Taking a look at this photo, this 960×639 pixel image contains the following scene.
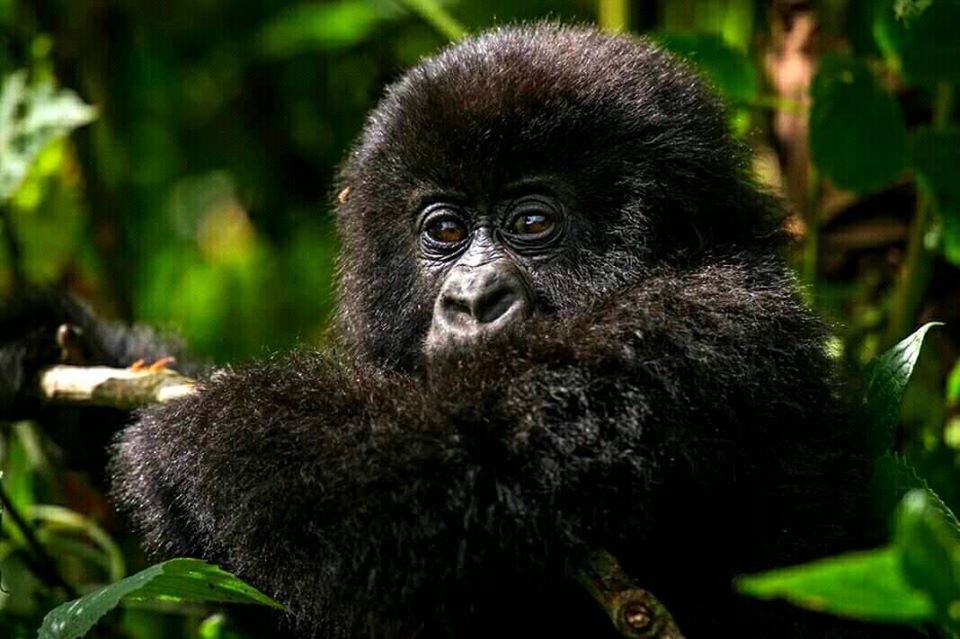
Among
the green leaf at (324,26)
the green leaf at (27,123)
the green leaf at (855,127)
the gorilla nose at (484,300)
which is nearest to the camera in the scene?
the gorilla nose at (484,300)

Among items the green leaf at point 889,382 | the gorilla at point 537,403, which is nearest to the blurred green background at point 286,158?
the green leaf at point 889,382

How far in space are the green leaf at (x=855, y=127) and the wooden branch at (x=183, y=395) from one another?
4.31 feet

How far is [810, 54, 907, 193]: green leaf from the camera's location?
2889mm

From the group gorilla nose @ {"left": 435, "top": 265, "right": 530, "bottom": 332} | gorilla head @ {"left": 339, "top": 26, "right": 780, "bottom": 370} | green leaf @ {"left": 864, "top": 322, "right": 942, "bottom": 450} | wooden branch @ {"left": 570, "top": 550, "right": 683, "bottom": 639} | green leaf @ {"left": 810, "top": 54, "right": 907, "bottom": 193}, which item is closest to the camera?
wooden branch @ {"left": 570, "top": 550, "right": 683, "bottom": 639}

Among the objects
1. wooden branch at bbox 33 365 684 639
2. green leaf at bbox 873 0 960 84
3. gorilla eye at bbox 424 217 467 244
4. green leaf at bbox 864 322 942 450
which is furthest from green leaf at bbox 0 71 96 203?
green leaf at bbox 864 322 942 450

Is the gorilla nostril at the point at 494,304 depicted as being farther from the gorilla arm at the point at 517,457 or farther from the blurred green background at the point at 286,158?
the blurred green background at the point at 286,158

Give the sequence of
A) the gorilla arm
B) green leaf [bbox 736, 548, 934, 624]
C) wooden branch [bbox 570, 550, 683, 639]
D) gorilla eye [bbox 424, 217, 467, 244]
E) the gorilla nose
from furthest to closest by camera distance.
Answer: gorilla eye [bbox 424, 217, 467, 244] < the gorilla nose < the gorilla arm < wooden branch [bbox 570, 550, 683, 639] < green leaf [bbox 736, 548, 934, 624]

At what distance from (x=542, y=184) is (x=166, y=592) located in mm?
1093

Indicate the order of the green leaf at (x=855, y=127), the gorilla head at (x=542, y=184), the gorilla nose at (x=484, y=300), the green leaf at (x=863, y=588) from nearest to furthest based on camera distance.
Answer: the green leaf at (x=863, y=588), the gorilla nose at (x=484, y=300), the gorilla head at (x=542, y=184), the green leaf at (x=855, y=127)

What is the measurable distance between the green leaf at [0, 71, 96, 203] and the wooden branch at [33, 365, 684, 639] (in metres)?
0.73

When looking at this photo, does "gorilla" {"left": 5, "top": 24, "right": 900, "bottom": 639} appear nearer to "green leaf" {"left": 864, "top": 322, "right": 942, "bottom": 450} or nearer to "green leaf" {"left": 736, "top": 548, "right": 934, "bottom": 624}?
"green leaf" {"left": 864, "top": 322, "right": 942, "bottom": 450}

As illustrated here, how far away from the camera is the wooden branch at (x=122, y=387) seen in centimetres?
269

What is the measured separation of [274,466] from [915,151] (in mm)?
1655

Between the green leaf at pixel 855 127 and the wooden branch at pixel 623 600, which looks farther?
the green leaf at pixel 855 127
